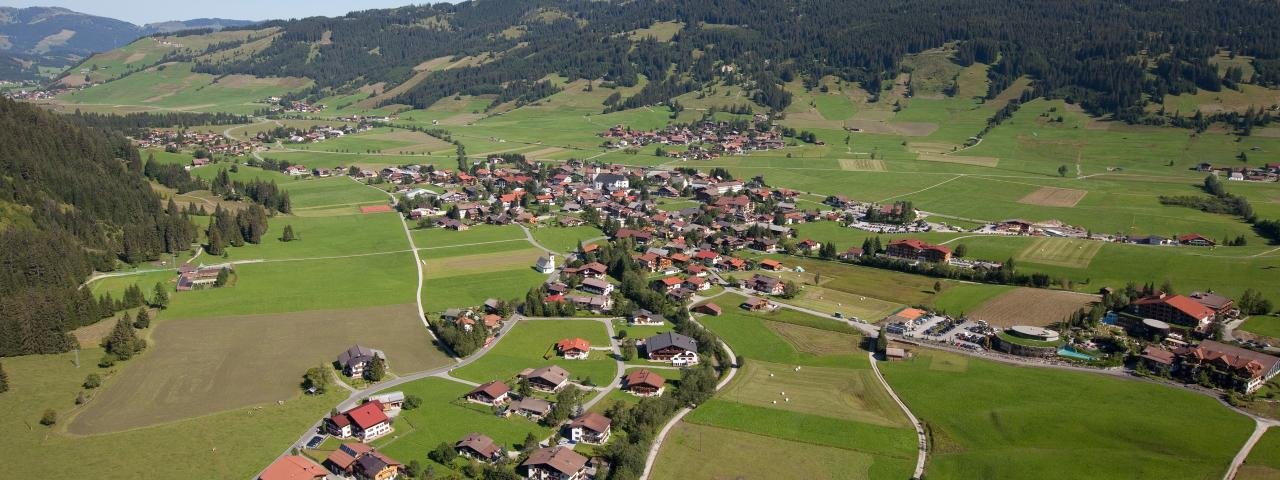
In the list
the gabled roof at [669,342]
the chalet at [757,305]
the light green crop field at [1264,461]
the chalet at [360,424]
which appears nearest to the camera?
the light green crop field at [1264,461]

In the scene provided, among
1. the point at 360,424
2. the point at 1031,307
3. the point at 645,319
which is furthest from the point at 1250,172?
the point at 360,424

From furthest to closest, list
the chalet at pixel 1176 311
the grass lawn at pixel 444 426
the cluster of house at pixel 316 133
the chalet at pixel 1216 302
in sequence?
1. the cluster of house at pixel 316 133
2. the chalet at pixel 1216 302
3. the chalet at pixel 1176 311
4. the grass lawn at pixel 444 426

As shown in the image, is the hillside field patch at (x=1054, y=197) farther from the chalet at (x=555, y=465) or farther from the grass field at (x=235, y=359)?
the chalet at (x=555, y=465)

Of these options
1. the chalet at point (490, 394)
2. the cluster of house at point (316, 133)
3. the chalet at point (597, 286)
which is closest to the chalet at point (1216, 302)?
the chalet at point (597, 286)

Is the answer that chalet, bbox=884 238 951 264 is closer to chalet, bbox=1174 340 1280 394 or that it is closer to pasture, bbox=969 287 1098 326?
pasture, bbox=969 287 1098 326

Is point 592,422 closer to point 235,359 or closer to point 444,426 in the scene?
point 444,426

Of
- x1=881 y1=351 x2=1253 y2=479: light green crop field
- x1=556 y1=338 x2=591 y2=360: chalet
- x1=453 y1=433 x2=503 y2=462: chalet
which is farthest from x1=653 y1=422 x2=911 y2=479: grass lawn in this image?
x1=556 y1=338 x2=591 y2=360: chalet
